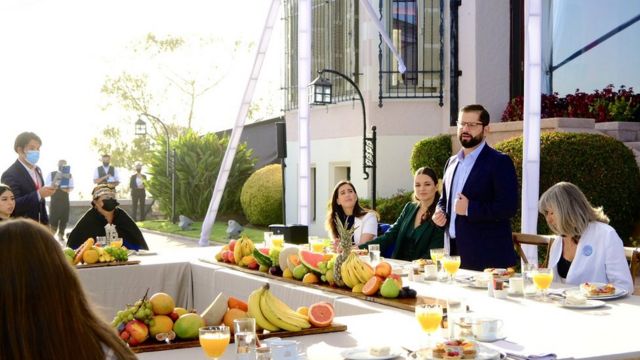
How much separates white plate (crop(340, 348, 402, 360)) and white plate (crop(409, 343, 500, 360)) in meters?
0.08

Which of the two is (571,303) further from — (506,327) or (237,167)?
(237,167)

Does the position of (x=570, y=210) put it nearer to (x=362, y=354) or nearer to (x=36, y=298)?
(x=362, y=354)

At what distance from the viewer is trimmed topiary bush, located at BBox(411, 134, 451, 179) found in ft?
50.8

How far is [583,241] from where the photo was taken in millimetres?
5527

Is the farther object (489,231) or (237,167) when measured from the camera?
(237,167)

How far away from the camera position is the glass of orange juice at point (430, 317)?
11.8ft

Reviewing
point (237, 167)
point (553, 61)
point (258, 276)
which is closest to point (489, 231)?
point (258, 276)

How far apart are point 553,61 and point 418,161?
312 centimetres

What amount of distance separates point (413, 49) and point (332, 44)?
2659 mm

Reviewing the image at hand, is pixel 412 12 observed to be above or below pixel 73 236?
above

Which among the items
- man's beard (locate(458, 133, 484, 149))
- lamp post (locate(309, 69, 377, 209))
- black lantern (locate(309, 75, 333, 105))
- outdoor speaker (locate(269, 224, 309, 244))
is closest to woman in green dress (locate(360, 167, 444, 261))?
man's beard (locate(458, 133, 484, 149))

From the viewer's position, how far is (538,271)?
4.80m

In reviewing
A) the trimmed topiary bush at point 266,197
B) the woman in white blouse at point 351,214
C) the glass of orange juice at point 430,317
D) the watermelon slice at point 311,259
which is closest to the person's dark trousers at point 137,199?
the trimmed topiary bush at point 266,197

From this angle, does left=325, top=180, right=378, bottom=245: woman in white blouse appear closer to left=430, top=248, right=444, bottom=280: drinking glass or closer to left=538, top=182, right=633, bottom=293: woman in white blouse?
left=430, top=248, right=444, bottom=280: drinking glass
